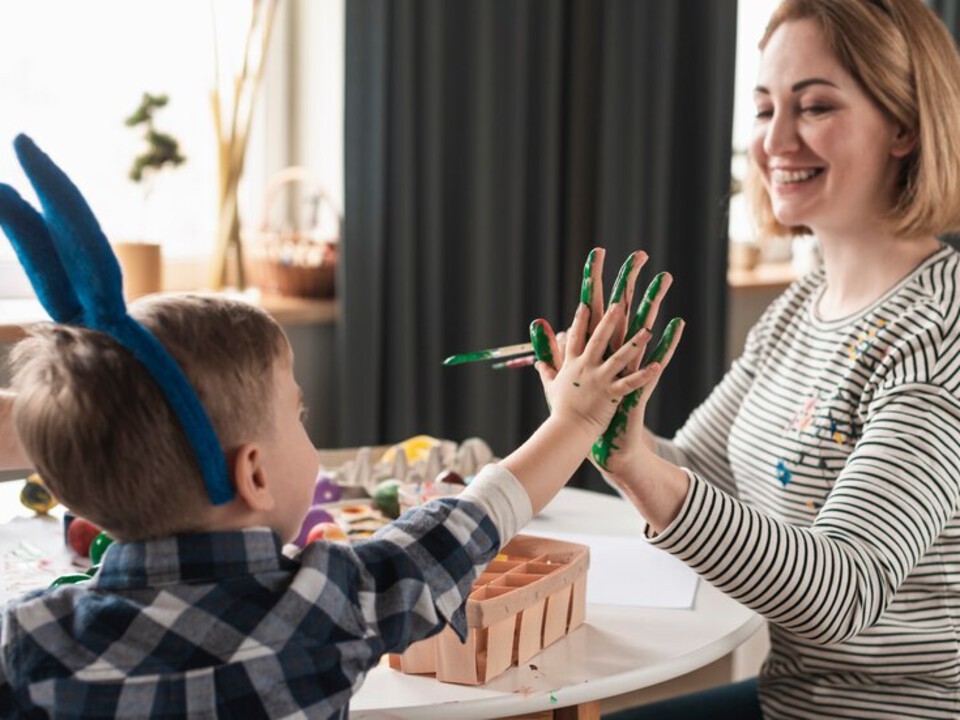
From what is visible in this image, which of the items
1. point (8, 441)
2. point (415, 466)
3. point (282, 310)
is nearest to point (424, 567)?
point (8, 441)

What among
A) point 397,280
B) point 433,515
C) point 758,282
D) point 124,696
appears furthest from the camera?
point 758,282

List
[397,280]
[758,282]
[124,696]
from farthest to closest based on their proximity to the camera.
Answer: [758,282], [397,280], [124,696]

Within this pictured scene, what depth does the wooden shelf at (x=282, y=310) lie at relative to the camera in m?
2.28

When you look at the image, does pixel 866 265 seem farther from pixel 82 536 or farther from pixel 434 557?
pixel 82 536

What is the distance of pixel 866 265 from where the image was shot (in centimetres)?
155

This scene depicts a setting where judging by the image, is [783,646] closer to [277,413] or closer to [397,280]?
[277,413]

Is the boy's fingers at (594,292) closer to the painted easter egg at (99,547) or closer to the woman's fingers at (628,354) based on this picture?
the woman's fingers at (628,354)

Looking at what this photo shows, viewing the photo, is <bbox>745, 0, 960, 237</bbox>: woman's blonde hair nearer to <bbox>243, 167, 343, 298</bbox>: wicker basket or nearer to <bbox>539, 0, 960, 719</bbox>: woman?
<bbox>539, 0, 960, 719</bbox>: woman

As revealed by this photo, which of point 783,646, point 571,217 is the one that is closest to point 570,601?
point 783,646

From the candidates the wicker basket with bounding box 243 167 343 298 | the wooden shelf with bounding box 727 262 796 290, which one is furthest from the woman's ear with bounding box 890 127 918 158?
the wooden shelf with bounding box 727 262 796 290

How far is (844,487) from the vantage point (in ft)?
4.22

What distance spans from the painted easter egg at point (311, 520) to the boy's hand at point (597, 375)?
0.44 meters

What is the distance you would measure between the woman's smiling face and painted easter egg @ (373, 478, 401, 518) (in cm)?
62

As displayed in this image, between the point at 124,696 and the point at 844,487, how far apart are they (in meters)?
0.77
